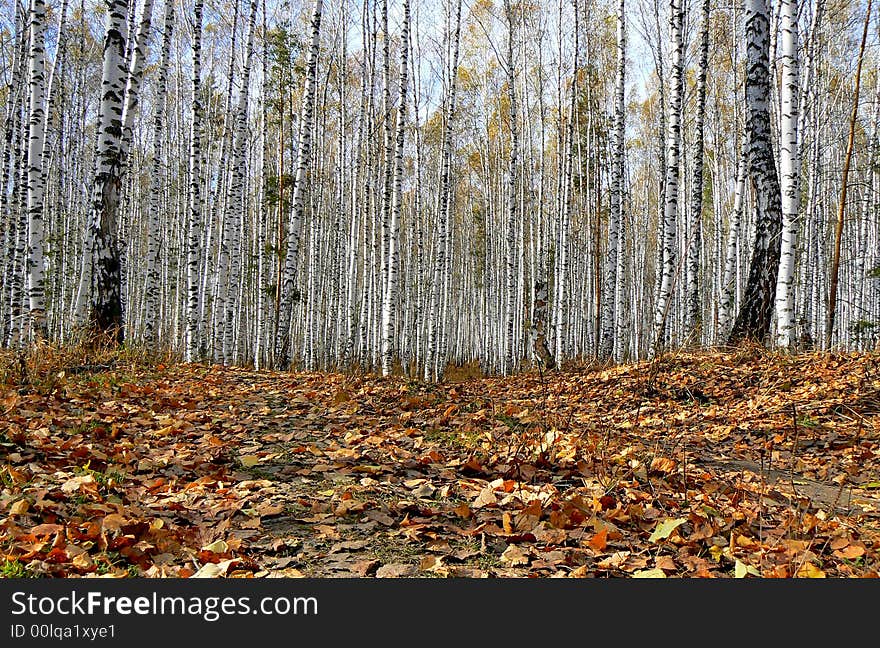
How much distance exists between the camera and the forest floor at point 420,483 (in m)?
2.45

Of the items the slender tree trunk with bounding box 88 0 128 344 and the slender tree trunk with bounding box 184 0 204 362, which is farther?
the slender tree trunk with bounding box 184 0 204 362

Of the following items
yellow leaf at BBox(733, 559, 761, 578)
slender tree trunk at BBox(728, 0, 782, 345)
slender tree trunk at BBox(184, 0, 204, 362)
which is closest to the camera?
yellow leaf at BBox(733, 559, 761, 578)

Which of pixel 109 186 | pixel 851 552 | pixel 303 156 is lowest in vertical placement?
pixel 851 552

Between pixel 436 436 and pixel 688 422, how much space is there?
2790 millimetres

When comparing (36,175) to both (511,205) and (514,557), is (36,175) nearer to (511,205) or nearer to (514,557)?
(514,557)

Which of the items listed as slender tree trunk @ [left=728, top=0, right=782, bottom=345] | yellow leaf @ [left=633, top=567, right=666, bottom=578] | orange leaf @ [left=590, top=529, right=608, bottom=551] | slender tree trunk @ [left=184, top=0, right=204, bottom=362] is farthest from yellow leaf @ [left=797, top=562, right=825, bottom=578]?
slender tree trunk @ [left=184, top=0, right=204, bottom=362]

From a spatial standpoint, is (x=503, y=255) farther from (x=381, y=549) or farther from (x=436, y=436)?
(x=381, y=549)

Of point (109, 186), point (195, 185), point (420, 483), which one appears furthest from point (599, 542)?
point (195, 185)

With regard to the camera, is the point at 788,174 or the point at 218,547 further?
the point at 788,174

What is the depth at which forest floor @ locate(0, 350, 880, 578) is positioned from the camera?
245 cm

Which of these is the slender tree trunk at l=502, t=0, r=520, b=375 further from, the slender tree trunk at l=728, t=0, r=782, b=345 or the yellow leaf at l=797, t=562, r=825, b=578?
the yellow leaf at l=797, t=562, r=825, b=578

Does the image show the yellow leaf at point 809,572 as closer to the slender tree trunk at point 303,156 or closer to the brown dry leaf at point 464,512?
the brown dry leaf at point 464,512

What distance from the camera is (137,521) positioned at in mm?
2602

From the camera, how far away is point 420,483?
341 cm
